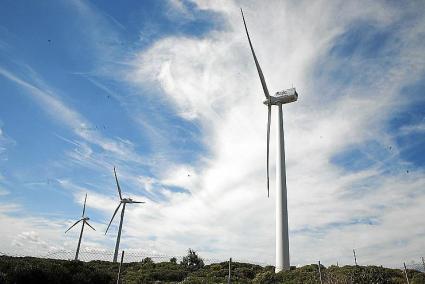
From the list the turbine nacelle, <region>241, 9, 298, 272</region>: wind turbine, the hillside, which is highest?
the turbine nacelle

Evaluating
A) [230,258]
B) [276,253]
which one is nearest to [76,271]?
[230,258]

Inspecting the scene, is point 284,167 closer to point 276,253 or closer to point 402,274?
point 276,253

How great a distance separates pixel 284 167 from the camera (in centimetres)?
5141

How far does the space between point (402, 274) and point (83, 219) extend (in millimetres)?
92669

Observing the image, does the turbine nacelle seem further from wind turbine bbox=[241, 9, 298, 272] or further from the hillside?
the hillside

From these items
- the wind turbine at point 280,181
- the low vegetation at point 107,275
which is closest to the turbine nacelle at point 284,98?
the wind turbine at point 280,181

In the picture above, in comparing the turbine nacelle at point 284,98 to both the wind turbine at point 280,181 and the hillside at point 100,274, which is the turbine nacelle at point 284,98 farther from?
the hillside at point 100,274

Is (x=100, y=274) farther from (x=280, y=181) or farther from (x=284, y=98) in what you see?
(x=284, y=98)

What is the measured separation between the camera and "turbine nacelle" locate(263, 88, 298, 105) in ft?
192

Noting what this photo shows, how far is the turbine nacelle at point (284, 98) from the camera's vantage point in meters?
58.6

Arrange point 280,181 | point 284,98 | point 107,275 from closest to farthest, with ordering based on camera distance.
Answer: point 107,275 → point 280,181 → point 284,98

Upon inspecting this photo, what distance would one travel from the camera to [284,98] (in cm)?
5866

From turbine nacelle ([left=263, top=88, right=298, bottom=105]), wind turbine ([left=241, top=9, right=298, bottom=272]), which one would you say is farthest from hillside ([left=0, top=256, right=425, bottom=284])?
turbine nacelle ([left=263, top=88, right=298, bottom=105])

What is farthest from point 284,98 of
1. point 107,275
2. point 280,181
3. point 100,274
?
point 100,274
